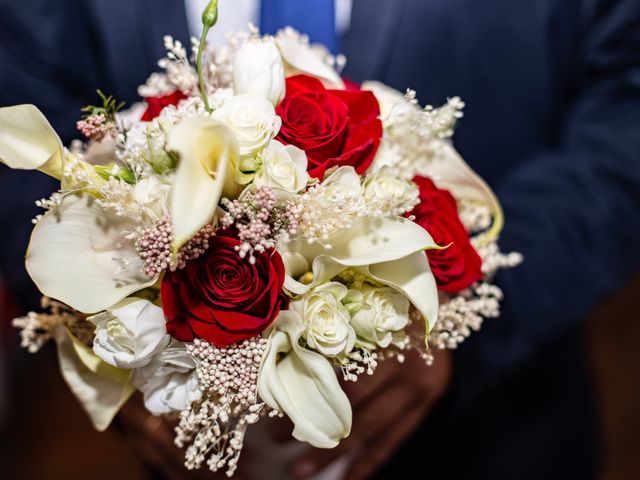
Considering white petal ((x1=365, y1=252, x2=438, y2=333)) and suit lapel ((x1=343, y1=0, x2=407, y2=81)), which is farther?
suit lapel ((x1=343, y1=0, x2=407, y2=81))

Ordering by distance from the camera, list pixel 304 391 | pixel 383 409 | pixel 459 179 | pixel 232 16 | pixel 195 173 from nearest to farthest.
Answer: pixel 195 173, pixel 304 391, pixel 459 179, pixel 383 409, pixel 232 16

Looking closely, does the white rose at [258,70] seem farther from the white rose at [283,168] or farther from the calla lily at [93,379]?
the calla lily at [93,379]

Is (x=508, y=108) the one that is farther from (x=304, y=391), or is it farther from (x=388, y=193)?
(x=304, y=391)

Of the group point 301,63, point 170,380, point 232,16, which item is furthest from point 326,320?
point 232,16

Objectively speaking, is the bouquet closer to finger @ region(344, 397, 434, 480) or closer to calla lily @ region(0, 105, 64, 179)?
calla lily @ region(0, 105, 64, 179)

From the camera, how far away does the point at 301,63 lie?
1.92 feet

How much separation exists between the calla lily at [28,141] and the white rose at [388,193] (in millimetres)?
255

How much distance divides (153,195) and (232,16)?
1.61ft

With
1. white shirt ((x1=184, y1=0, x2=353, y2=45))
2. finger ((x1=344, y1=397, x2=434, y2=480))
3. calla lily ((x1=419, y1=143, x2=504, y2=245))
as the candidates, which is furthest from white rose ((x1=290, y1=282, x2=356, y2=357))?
white shirt ((x1=184, y1=0, x2=353, y2=45))

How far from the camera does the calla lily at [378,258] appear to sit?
50 cm

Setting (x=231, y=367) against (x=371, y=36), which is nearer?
(x=231, y=367)

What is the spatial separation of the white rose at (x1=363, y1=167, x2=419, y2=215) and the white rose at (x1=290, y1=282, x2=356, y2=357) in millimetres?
77

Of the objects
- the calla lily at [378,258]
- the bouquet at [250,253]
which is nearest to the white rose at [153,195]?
the bouquet at [250,253]

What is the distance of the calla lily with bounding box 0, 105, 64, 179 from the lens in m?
0.47
